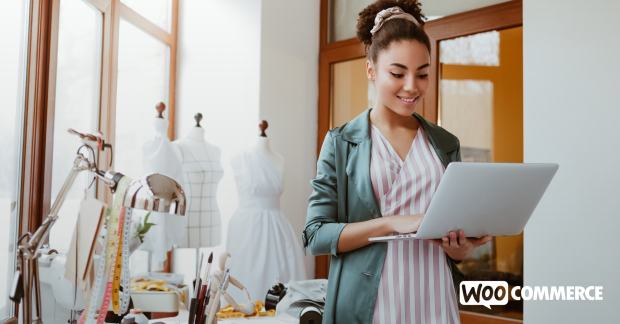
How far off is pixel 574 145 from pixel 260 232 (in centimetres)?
169

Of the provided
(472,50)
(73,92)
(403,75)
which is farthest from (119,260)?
(472,50)

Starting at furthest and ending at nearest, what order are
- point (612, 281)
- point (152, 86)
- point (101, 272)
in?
1. point (152, 86)
2. point (612, 281)
3. point (101, 272)

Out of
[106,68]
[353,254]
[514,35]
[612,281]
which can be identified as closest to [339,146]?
[353,254]

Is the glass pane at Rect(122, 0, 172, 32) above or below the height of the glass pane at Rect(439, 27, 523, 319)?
above

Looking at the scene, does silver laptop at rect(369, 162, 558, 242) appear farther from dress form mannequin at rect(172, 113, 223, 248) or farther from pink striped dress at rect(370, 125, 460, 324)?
dress form mannequin at rect(172, 113, 223, 248)

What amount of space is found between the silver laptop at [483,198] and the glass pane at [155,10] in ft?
9.70

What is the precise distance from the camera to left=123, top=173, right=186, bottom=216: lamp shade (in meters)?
0.95

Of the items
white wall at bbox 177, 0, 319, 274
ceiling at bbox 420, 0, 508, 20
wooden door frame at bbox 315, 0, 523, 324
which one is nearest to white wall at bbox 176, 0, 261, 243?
white wall at bbox 177, 0, 319, 274

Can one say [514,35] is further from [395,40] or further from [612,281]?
[395,40]

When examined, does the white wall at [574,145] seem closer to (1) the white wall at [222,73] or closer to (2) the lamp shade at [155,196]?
(2) the lamp shade at [155,196]

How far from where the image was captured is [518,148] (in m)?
3.84

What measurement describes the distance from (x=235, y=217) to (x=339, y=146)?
203cm

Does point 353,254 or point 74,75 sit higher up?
point 74,75

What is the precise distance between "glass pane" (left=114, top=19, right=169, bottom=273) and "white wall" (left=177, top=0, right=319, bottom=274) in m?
0.30
